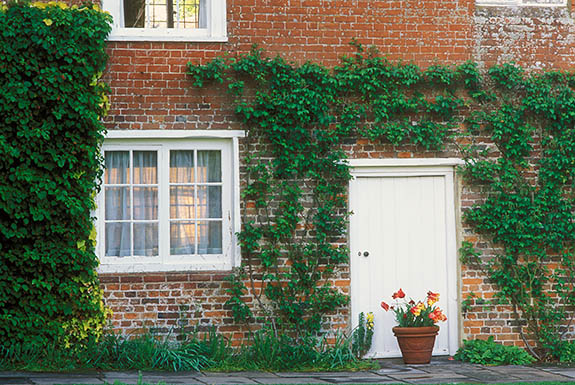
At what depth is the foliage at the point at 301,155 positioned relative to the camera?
31.6ft

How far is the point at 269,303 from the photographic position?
9688 millimetres

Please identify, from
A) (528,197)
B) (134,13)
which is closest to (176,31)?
(134,13)

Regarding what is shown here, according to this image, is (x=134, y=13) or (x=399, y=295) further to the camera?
(x=134, y=13)

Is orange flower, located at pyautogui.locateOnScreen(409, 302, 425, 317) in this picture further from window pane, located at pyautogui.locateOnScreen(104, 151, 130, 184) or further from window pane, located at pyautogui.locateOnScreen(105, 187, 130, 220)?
window pane, located at pyautogui.locateOnScreen(104, 151, 130, 184)

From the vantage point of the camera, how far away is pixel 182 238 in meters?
9.77

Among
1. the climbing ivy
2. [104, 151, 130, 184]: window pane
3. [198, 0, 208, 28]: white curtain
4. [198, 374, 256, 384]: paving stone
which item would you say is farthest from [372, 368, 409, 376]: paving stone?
[198, 0, 208, 28]: white curtain

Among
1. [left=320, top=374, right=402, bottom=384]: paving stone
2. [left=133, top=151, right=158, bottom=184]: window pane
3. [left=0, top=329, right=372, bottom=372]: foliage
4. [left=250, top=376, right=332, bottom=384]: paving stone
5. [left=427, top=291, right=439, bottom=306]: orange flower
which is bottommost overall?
[left=320, top=374, right=402, bottom=384]: paving stone

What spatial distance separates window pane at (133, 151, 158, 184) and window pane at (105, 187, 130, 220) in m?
0.25

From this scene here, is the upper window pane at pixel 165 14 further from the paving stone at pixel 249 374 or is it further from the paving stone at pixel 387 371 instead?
the paving stone at pixel 387 371

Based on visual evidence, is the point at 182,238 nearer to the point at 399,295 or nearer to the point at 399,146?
the point at 399,295

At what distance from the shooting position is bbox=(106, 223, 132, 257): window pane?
9617mm

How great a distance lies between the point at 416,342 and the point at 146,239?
334 cm

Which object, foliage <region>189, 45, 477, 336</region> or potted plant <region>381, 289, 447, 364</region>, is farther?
foliage <region>189, 45, 477, 336</region>

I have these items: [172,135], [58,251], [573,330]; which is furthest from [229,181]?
[573,330]
